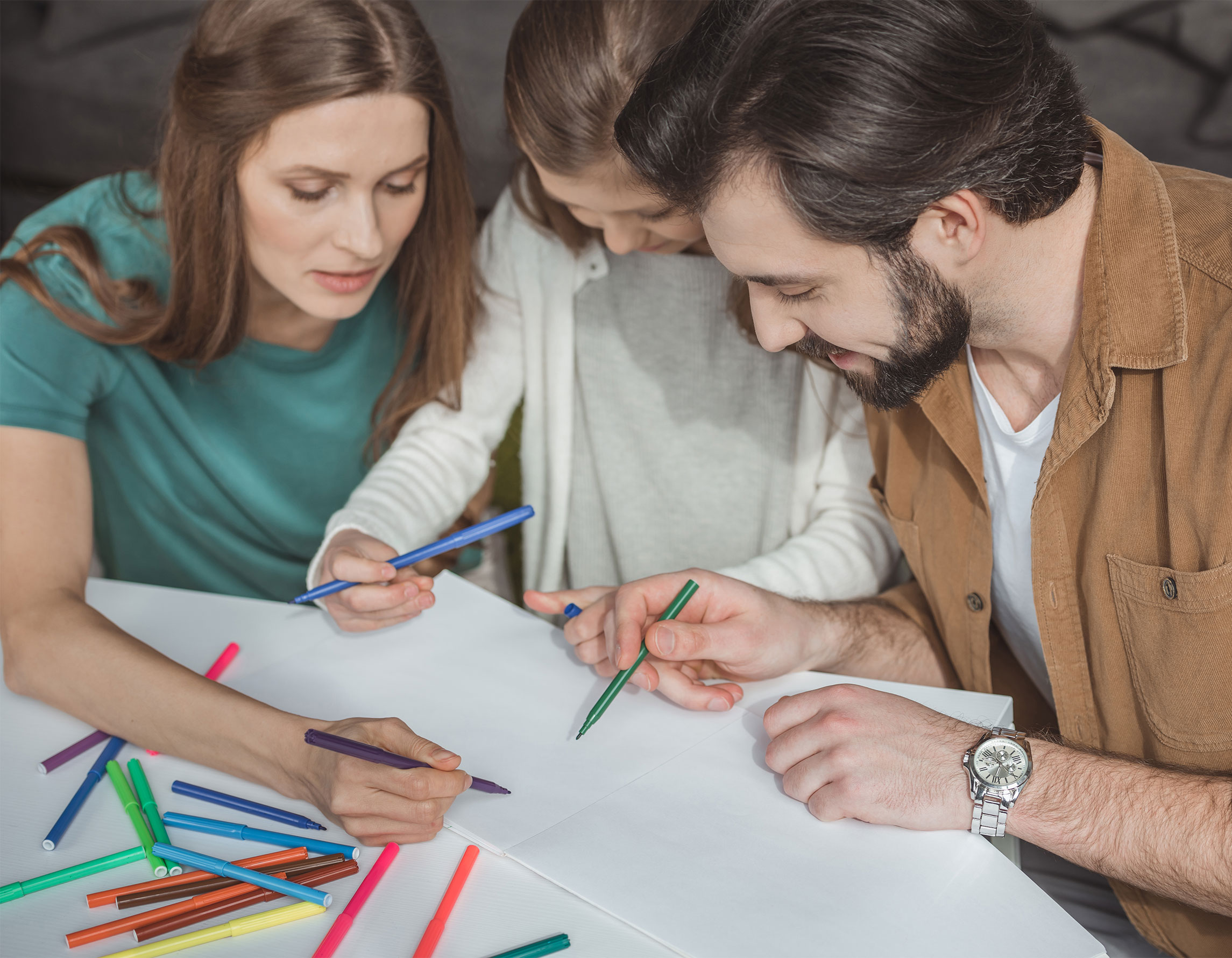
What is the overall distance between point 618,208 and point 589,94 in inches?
6.0

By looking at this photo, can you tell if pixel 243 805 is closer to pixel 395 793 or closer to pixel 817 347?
pixel 395 793

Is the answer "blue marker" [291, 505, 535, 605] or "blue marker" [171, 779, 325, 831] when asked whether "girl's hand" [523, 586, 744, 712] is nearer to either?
"blue marker" [291, 505, 535, 605]

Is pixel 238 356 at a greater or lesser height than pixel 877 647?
greater

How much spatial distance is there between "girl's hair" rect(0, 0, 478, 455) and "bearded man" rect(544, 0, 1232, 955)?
45 centimetres

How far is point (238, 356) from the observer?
1.61 m

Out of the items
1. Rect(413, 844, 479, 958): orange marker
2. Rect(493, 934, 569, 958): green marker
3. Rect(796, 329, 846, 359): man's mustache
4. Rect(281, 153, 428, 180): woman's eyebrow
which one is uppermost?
Rect(281, 153, 428, 180): woman's eyebrow

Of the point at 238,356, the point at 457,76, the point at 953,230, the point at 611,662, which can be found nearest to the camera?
the point at 953,230

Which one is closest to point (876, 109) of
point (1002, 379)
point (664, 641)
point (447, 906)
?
point (1002, 379)

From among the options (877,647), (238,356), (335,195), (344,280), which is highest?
(335,195)

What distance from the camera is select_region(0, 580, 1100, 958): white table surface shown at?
0.78 meters

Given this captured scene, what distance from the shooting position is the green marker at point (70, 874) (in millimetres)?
827

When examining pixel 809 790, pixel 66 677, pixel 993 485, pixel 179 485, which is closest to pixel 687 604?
pixel 809 790

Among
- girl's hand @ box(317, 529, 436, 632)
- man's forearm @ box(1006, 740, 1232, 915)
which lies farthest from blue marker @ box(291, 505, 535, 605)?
man's forearm @ box(1006, 740, 1232, 915)

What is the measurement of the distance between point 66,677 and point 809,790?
75 centimetres
